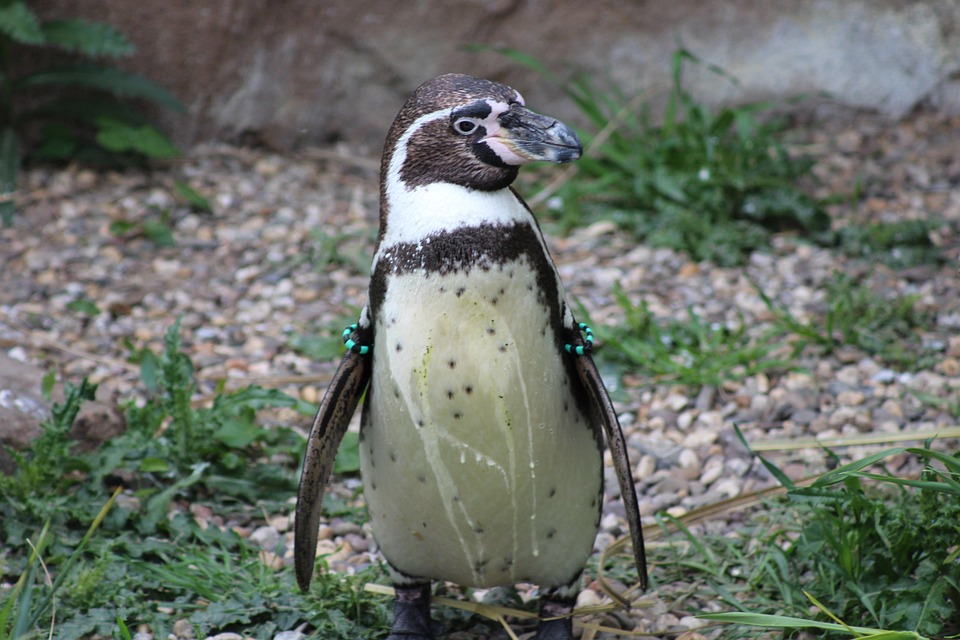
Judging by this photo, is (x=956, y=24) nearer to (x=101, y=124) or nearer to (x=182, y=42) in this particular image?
(x=182, y=42)

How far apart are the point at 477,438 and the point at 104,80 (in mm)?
3263

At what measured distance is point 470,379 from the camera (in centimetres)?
214

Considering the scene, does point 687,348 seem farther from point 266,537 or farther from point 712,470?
point 266,537

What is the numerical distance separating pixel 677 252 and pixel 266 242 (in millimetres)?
1633

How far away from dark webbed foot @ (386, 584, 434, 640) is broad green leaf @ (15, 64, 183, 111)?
301cm

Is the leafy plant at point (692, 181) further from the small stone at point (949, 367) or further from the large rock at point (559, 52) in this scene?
the small stone at point (949, 367)

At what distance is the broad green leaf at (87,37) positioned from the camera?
15.1 feet

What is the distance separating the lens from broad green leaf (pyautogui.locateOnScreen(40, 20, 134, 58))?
4602mm

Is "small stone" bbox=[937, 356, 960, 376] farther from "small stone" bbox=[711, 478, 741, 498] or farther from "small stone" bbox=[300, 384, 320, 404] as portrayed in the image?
"small stone" bbox=[300, 384, 320, 404]

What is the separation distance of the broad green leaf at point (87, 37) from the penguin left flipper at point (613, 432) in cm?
305

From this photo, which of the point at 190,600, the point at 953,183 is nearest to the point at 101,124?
the point at 190,600

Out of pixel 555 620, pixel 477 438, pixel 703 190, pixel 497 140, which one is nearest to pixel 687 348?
pixel 703 190

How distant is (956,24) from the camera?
5.19 metres

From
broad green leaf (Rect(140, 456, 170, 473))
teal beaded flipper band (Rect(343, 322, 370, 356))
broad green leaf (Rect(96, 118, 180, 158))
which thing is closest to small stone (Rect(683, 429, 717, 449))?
teal beaded flipper band (Rect(343, 322, 370, 356))
